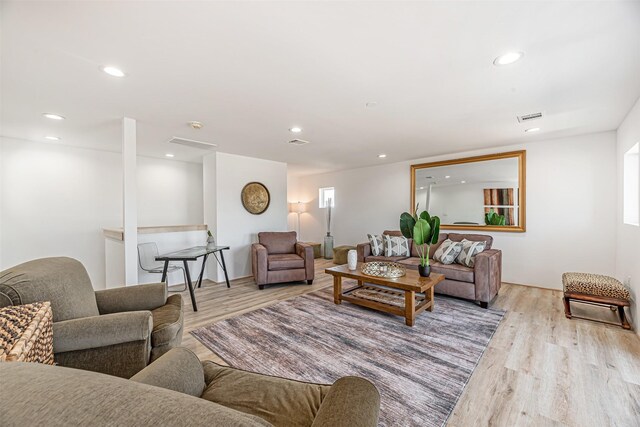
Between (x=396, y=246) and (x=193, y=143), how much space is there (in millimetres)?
3680

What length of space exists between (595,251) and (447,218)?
1946 millimetres

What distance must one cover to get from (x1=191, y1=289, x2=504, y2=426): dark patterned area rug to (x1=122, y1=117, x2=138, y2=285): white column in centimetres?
118

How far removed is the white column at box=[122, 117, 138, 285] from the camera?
295 centimetres

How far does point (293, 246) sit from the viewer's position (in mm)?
4801

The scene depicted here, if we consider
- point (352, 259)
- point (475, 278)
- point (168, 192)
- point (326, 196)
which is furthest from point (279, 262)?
point (326, 196)

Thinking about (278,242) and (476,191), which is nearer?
(476,191)

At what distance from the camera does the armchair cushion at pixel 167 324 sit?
1.61 m

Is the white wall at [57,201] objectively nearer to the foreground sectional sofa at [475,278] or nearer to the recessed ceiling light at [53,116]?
the recessed ceiling light at [53,116]

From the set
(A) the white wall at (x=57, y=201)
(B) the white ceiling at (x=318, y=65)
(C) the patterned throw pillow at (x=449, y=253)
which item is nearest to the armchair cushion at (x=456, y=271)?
(C) the patterned throw pillow at (x=449, y=253)

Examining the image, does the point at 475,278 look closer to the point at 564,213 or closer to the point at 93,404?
the point at 564,213

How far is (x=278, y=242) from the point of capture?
4.71m

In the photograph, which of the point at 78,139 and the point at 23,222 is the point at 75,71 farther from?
the point at 23,222

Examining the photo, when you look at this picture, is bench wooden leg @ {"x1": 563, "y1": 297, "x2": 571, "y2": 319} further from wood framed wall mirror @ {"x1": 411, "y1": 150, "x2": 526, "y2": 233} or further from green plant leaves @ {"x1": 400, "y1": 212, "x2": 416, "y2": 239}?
green plant leaves @ {"x1": 400, "y1": 212, "x2": 416, "y2": 239}

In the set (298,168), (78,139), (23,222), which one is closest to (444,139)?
(298,168)
